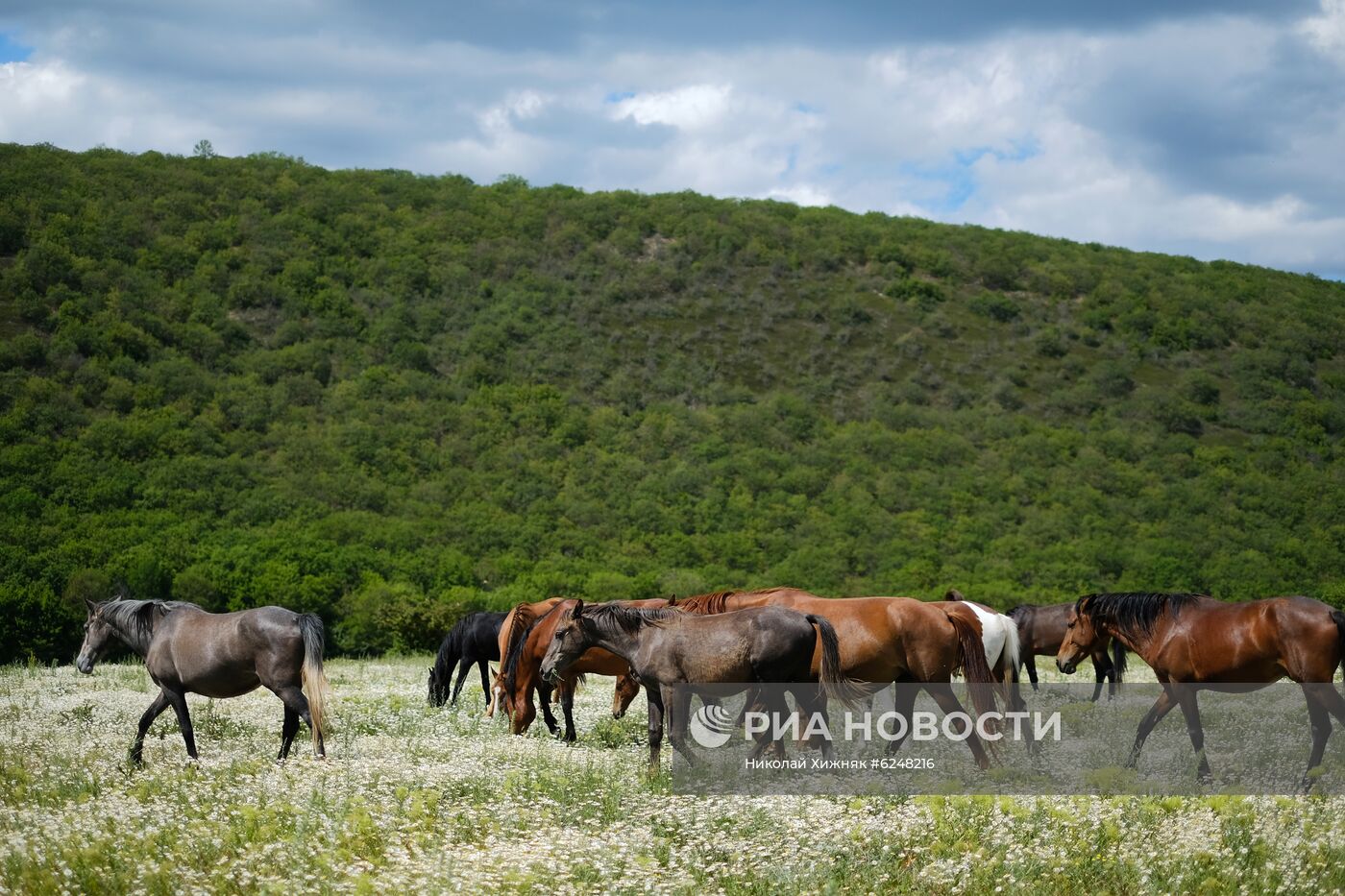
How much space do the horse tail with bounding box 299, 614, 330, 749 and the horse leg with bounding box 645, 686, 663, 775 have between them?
3.41 m

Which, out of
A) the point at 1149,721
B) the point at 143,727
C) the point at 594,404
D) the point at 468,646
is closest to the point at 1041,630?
the point at 1149,721

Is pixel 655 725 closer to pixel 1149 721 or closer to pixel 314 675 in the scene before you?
pixel 314 675

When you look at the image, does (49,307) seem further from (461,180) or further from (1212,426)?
(1212,426)

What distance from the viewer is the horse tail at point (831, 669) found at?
11.4m

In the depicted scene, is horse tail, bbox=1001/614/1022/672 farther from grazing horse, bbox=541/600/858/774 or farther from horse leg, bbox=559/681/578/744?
horse leg, bbox=559/681/578/744

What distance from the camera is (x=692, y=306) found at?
72.7 metres

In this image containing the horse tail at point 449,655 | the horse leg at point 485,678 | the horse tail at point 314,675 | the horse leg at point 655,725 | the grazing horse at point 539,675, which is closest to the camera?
the horse leg at point 655,725

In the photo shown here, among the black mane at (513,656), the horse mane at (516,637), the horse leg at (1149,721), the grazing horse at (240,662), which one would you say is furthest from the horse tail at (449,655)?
the horse leg at (1149,721)

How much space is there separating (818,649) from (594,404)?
4992 cm

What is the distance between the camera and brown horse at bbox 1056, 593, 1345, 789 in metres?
11.4

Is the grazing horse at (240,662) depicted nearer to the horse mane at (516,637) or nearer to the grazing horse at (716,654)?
the grazing horse at (716,654)

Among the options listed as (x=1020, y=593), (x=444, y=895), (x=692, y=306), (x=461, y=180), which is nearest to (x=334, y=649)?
(x=1020, y=593)

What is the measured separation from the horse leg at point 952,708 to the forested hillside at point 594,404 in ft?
82.4

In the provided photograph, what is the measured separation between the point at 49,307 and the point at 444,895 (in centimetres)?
5701
